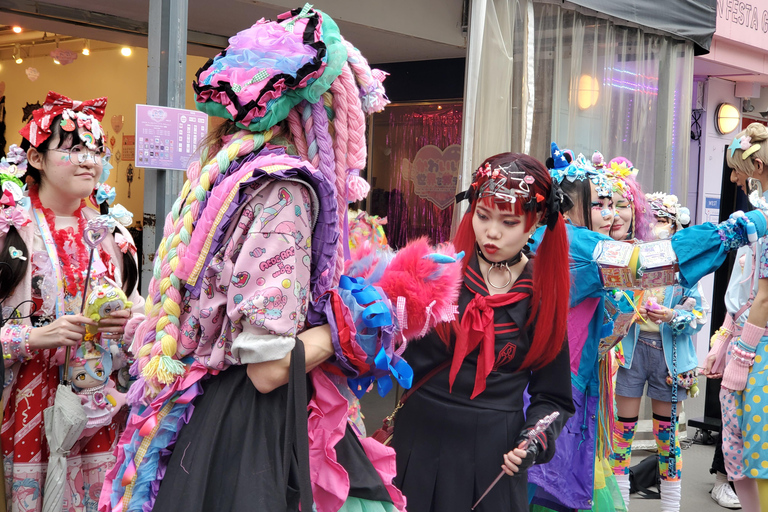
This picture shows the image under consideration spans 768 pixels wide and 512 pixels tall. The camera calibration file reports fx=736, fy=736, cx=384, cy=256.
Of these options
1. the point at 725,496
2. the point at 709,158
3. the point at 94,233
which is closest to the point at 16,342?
the point at 94,233

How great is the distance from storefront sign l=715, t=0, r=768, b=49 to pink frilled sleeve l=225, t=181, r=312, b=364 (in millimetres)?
8104

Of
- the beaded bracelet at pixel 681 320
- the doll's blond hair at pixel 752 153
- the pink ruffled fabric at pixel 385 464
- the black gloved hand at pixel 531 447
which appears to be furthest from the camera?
the beaded bracelet at pixel 681 320

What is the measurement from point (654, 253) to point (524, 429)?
2.83ft

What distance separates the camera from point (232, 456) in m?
1.70

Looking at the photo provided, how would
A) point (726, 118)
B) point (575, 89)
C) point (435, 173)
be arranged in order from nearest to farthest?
point (575, 89) < point (435, 173) < point (726, 118)

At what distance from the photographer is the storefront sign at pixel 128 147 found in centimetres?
627

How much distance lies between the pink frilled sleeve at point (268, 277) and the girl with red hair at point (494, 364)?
1.00m

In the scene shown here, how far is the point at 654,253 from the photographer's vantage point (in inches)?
109

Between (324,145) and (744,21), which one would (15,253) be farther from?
(744,21)

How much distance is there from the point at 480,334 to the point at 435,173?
18.1 feet

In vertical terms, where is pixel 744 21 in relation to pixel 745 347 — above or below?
above

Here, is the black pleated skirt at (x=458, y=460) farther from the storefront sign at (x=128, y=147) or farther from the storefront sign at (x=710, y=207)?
the storefront sign at (x=710, y=207)

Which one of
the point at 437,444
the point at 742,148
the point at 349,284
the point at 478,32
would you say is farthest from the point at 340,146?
the point at 478,32

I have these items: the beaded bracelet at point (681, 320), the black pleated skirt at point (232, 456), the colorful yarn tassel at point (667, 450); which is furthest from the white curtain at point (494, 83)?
the black pleated skirt at point (232, 456)
